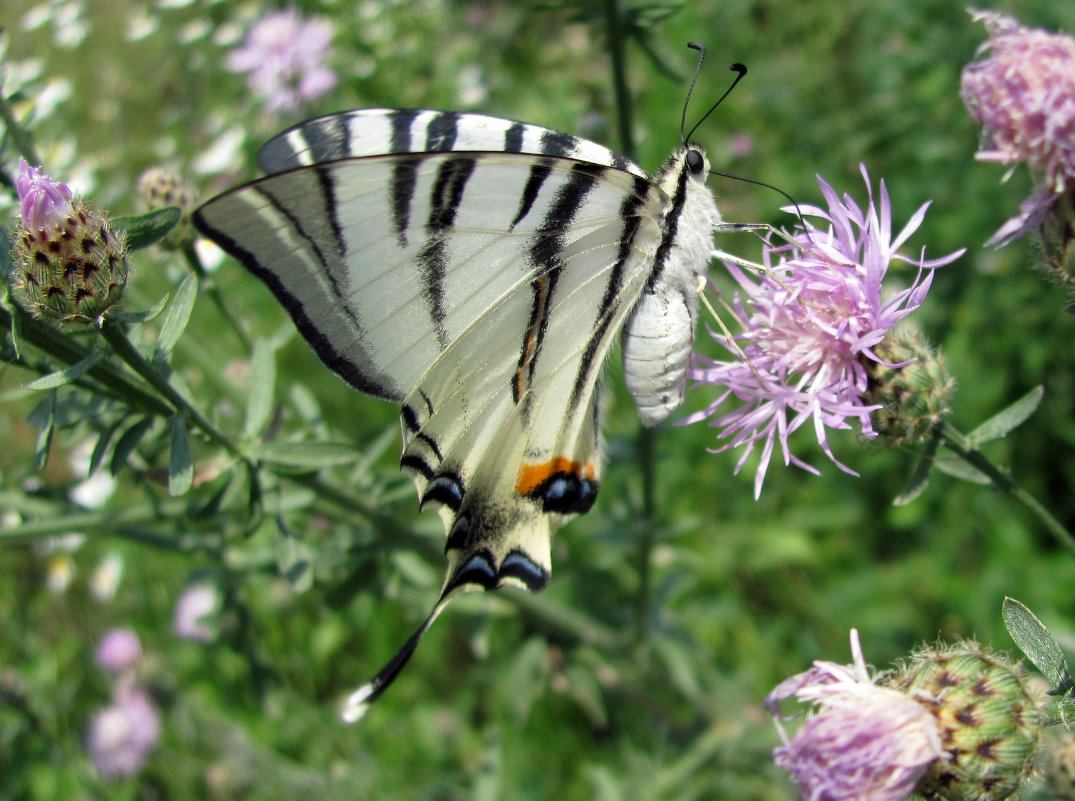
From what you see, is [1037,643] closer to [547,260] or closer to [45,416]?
[547,260]

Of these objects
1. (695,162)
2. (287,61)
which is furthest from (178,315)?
(287,61)

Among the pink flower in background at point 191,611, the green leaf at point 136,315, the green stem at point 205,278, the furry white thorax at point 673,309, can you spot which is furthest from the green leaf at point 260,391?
the pink flower in background at point 191,611

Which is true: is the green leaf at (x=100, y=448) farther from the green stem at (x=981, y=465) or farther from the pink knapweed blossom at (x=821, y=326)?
the green stem at (x=981, y=465)

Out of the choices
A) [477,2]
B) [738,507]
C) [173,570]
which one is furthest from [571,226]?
[477,2]

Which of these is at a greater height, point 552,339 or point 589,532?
point 552,339

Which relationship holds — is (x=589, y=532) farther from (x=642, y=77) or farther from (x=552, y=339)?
(x=642, y=77)

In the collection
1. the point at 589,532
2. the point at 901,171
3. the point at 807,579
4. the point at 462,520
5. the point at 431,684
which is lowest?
the point at 431,684
